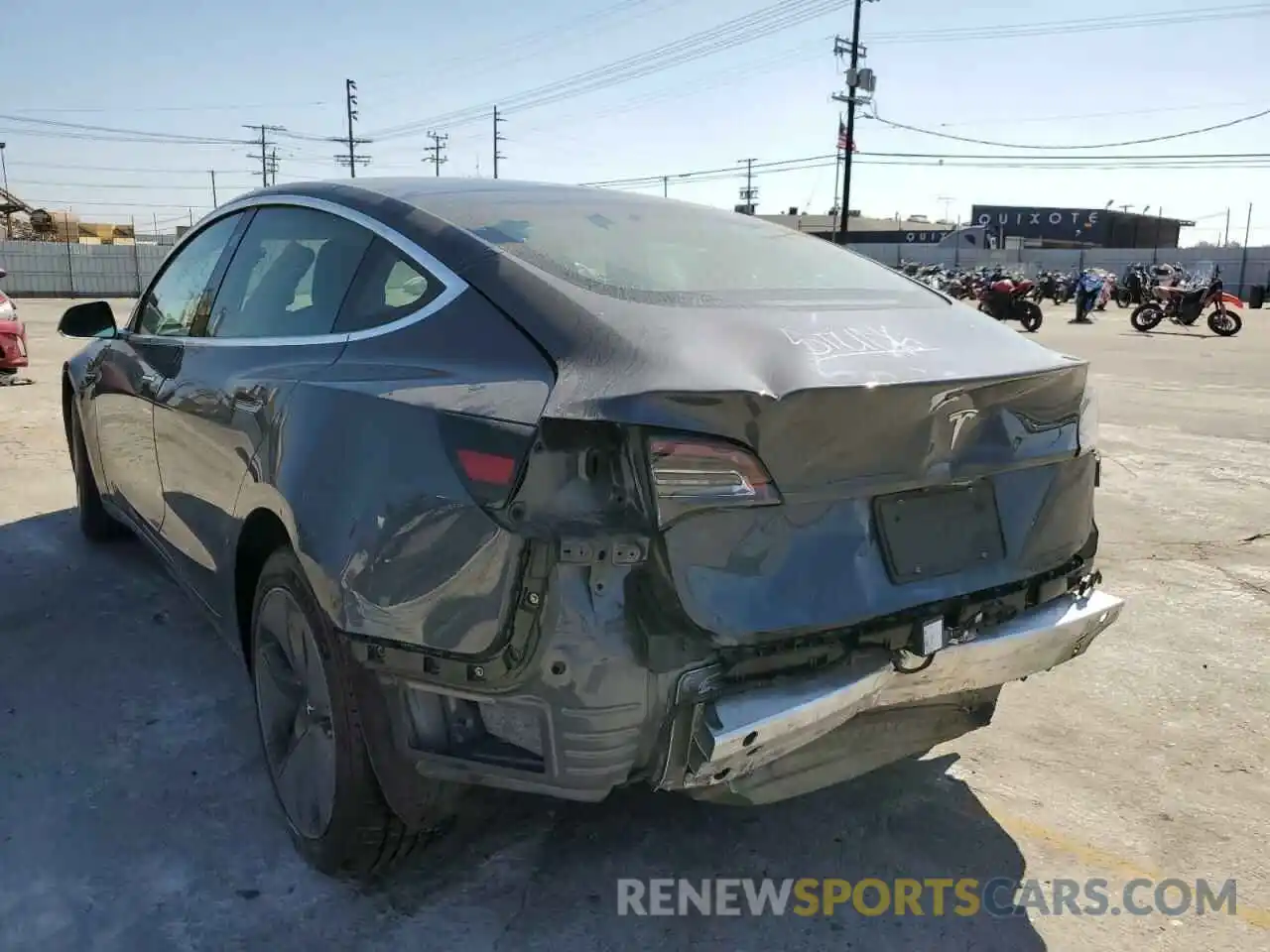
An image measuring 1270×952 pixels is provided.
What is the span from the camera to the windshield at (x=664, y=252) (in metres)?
2.39

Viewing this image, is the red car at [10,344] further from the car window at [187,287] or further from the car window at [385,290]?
the car window at [385,290]

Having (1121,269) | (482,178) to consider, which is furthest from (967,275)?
(482,178)

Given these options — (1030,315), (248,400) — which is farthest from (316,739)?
(1030,315)

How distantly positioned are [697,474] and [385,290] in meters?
1.06

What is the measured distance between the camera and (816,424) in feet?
6.40

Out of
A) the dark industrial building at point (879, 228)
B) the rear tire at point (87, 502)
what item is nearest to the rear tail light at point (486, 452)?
the rear tire at point (87, 502)

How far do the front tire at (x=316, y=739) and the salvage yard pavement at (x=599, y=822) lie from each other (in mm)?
127

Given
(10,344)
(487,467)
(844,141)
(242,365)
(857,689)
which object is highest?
(844,141)

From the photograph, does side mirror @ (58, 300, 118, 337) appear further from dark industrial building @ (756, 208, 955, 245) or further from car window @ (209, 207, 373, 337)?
dark industrial building @ (756, 208, 955, 245)

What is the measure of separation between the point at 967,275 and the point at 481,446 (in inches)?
1486

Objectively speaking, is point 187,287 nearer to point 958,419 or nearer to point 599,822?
point 599,822

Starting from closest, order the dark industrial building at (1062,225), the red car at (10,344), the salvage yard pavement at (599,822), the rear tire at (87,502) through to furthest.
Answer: the salvage yard pavement at (599,822) → the rear tire at (87,502) → the red car at (10,344) → the dark industrial building at (1062,225)

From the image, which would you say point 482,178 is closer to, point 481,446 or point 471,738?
point 481,446

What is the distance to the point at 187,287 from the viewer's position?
3.67 meters
